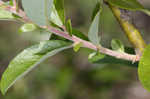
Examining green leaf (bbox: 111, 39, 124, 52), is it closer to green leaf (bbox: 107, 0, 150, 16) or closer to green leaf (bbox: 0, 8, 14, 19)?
green leaf (bbox: 107, 0, 150, 16)

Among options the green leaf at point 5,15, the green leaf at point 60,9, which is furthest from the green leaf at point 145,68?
the green leaf at point 5,15

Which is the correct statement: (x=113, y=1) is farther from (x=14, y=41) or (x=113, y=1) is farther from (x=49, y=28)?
(x=14, y=41)

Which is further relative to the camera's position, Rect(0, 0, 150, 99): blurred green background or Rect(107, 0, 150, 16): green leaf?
Rect(0, 0, 150, 99): blurred green background

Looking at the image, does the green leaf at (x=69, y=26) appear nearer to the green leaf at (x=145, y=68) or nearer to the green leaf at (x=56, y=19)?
the green leaf at (x=56, y=19)

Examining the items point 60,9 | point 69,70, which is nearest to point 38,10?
point 60,9

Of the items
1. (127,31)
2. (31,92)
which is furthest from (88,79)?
(127,31)

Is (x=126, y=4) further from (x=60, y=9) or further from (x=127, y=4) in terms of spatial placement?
(x=60, y=9)

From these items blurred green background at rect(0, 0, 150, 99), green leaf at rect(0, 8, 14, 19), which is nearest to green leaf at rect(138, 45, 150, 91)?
green leaf at rect(0, 8, 14, 19)
